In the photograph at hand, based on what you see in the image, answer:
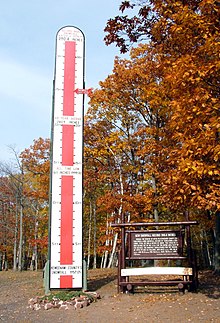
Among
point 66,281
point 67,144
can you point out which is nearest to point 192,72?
point 67,144

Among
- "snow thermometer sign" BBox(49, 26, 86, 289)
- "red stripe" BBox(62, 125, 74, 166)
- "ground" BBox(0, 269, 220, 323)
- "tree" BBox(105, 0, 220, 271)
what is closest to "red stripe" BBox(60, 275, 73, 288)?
"snow thermometer sign" BBox(49, 26, 86, 289)

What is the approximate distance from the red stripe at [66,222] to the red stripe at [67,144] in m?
0.51

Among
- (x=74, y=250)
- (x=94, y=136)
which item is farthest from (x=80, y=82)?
(x=94, y=136)

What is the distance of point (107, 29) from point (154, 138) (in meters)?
9.72

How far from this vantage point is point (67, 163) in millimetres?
10227

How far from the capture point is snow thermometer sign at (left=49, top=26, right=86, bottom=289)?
9.70m

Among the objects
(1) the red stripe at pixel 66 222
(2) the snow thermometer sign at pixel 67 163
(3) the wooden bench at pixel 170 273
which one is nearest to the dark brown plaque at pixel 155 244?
(3) the wooden bench at pixel 170 273

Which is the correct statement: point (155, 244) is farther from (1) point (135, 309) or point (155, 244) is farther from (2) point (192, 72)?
(2) point (192, 72)

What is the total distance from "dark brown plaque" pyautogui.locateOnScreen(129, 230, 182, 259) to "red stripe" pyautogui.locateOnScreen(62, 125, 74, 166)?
2767 mm

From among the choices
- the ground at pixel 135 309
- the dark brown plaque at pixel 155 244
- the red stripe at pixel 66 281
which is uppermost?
the dark brown plaque at pixel 155 244

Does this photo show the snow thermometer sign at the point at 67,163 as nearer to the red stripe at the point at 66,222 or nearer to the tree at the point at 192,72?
the red stripe at the point at 66,222

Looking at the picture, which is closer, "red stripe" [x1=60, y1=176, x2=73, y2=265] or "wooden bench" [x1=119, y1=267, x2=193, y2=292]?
"wooden bench" [x1=119, y1=267, x2=193, y2=292]

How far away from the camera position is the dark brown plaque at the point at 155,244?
952 cm

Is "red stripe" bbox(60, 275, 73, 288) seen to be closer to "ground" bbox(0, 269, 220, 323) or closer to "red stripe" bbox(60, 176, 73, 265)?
"red stripe" bbox(60, 176, 73, 265)
